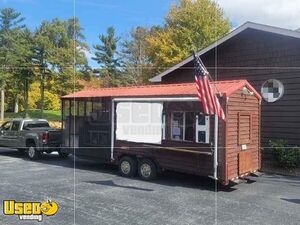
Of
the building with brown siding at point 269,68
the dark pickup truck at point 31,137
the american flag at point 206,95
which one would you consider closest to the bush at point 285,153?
the building with brown siding at point 269,68

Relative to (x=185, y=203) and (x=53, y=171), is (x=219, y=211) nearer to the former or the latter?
(x=185, y=203)

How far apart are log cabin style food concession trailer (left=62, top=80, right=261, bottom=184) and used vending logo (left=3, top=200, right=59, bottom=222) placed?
12.4ft

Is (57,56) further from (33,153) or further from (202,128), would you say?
(202,128)

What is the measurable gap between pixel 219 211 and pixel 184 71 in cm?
978

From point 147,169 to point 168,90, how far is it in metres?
2.48

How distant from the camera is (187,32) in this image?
1230 inches

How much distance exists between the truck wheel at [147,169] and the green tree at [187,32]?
19880 millimetres

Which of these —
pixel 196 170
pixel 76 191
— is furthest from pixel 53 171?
pixel 196 170

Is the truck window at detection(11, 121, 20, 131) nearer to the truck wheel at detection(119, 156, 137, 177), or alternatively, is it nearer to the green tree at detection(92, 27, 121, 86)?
the truck wheel at detection(119, 156, 137, 177)

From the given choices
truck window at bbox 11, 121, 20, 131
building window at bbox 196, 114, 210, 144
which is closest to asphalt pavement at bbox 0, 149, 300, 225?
building window at bbox 196, 114, 210, 144

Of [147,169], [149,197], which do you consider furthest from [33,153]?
[149,197]

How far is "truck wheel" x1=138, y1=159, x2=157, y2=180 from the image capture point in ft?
36.9

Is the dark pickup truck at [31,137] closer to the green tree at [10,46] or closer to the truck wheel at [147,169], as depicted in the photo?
the truck wheel at [147,169]

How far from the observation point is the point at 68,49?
38906 mm
